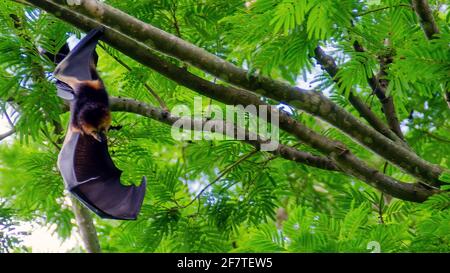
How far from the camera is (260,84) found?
4.38m

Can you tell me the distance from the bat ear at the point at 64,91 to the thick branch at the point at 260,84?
14.1 inches

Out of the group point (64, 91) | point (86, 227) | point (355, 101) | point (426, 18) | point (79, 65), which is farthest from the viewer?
point (86, 227)

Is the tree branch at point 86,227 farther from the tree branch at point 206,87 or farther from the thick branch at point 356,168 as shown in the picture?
the tree branch at point 206,87

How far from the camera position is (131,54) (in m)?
4.37

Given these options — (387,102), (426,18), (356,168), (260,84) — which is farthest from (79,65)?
(387,102)

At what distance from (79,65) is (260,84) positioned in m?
0.99

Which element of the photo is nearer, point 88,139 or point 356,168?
point 88,139

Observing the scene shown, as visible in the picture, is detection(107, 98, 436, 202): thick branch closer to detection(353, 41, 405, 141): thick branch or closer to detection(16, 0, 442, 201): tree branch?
detection(16, 0, 442, 201): tree branch

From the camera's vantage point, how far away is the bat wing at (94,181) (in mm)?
4355

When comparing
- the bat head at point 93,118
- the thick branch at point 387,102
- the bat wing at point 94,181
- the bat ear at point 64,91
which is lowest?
the bat wing at point 94,181

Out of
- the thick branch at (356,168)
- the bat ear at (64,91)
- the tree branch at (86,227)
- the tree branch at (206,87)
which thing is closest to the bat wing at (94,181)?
the bat ear at (64,91)

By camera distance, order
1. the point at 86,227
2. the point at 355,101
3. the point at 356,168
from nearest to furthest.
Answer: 1. the point at 356,168
2. the point at 355,101
3. the point at 86,227

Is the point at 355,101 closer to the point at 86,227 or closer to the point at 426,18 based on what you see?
the point at 426,18
